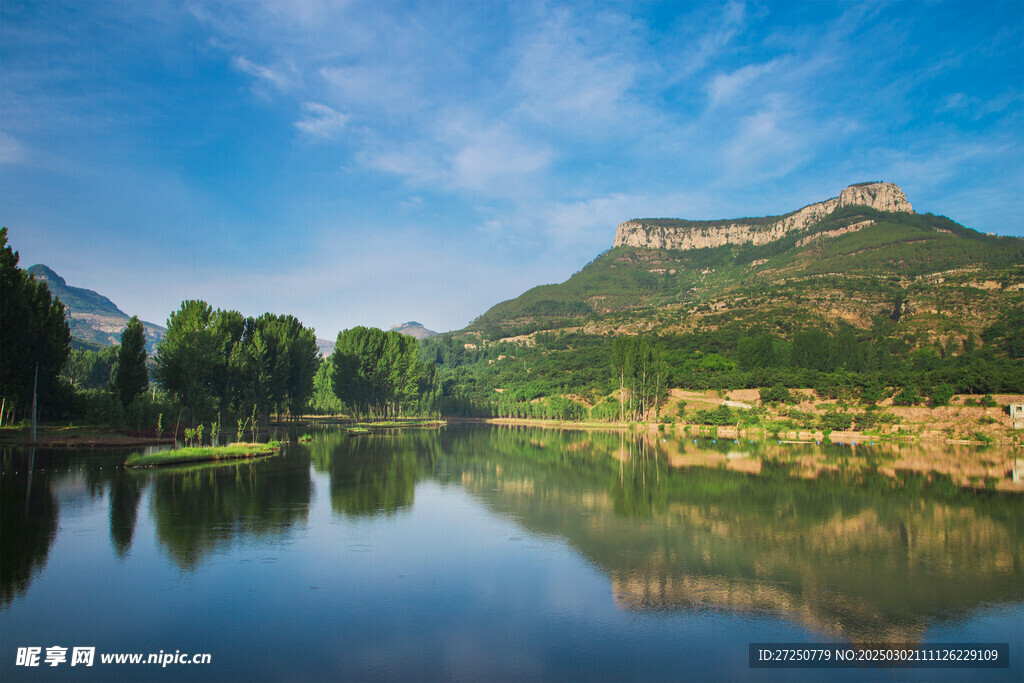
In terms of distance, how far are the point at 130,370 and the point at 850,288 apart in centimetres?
12216

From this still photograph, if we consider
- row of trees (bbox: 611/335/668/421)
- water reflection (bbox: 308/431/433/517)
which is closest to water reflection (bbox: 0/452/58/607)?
water reflection (bbox: 308/431/433/517)

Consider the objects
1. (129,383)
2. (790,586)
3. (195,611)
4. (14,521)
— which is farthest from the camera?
(129,383)

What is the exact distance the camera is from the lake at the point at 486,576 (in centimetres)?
899

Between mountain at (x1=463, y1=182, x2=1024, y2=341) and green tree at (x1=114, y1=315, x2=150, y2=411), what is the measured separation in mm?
95842

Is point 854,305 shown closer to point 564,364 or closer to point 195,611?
point 564,364

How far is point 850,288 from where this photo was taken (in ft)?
375

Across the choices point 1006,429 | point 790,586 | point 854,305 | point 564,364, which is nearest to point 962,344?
point 854,305

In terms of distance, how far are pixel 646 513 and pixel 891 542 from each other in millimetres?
7322

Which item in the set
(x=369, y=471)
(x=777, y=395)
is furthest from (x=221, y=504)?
(x=777, y=395)

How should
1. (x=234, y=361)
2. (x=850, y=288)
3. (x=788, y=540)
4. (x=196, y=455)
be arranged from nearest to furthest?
(x=788, y=540), (x=196, y=455), (x=234, y=361), (x=850, y=288)

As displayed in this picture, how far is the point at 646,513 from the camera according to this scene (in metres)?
20.1

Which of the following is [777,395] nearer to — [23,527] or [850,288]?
[850,288]

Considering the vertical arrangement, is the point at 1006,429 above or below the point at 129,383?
below

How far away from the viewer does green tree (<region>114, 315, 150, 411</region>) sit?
4244cm
